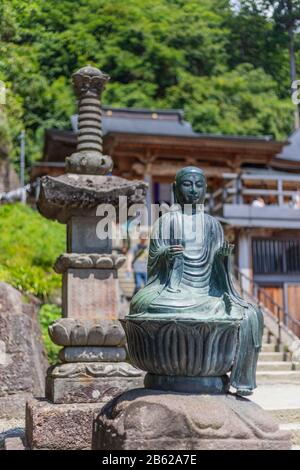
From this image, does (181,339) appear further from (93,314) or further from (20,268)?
(20,268)

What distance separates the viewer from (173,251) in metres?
4.65

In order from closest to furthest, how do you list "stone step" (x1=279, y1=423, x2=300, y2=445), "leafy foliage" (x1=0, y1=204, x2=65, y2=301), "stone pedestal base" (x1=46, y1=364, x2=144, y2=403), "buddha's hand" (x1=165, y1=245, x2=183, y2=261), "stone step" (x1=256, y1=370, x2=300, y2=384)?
"buddha's hand" (x1=165, y1=245, x2=183, y2=261) < "stone pedestal base" (x1=46, y1=364, x2=144, y2=403) < "stone step" (x1=279, y1=423, x2=300, y2=445) < "stone step" (x1=256, y1=370, x2=300, y2=384) < "leafy foliage" (x1=0, y1=204, x2=65, y2=301)

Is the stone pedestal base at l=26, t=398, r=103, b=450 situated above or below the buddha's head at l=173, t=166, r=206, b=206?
below

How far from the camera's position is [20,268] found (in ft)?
42.4

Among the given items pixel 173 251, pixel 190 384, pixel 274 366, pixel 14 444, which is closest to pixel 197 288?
pixel 173 251

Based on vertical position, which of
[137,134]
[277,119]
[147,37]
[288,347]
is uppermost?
[147,37]

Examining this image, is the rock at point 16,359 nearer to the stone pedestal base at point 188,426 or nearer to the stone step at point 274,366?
the stone pedestal base at point 188,426

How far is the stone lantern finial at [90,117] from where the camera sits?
7344 mm

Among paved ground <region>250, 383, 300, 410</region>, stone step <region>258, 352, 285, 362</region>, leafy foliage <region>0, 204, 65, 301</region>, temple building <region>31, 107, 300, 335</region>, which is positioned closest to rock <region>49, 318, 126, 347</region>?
paved ground <region>250, 383, 300, 410</region>

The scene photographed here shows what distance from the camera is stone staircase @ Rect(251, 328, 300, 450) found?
7418 millimetres

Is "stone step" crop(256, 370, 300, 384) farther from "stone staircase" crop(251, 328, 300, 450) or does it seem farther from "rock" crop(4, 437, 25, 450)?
"rock" crop(4, 437, 25, 450)

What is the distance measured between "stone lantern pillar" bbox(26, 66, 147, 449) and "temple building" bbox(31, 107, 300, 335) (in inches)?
404
